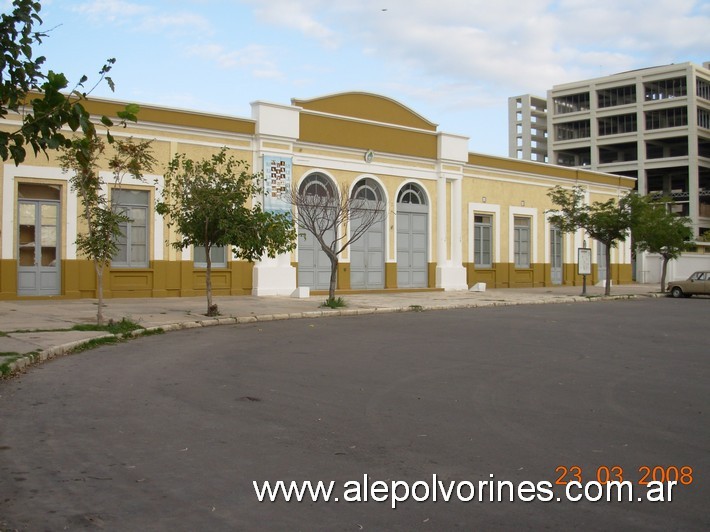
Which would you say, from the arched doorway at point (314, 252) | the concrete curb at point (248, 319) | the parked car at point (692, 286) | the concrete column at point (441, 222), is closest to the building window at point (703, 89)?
the parked car at point (692, 286)

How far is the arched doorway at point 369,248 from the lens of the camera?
92.9 feet

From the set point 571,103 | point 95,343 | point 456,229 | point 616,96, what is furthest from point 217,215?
point 571,103

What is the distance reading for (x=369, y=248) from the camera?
28766mm

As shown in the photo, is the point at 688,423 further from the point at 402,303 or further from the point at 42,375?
the point at 402,303

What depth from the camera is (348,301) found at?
23516mm

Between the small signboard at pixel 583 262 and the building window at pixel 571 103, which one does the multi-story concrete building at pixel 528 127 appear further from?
the small signboard at pixel 583 262

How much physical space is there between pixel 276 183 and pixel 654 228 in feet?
60.0

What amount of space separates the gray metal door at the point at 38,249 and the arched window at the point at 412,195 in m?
14.0

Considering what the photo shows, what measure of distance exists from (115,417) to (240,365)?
353 centimetres

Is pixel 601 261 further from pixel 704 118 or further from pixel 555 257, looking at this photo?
pixel 704 118

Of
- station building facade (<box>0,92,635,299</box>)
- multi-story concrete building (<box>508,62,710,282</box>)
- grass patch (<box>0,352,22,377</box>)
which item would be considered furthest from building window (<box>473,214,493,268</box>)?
multi-story concrete building (<box>508,62,710,282</box>)

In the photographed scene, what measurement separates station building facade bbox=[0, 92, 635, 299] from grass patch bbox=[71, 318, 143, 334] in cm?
653

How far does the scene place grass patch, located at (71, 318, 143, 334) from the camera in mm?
14094

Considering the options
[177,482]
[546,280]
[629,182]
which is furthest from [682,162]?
[177,482]
